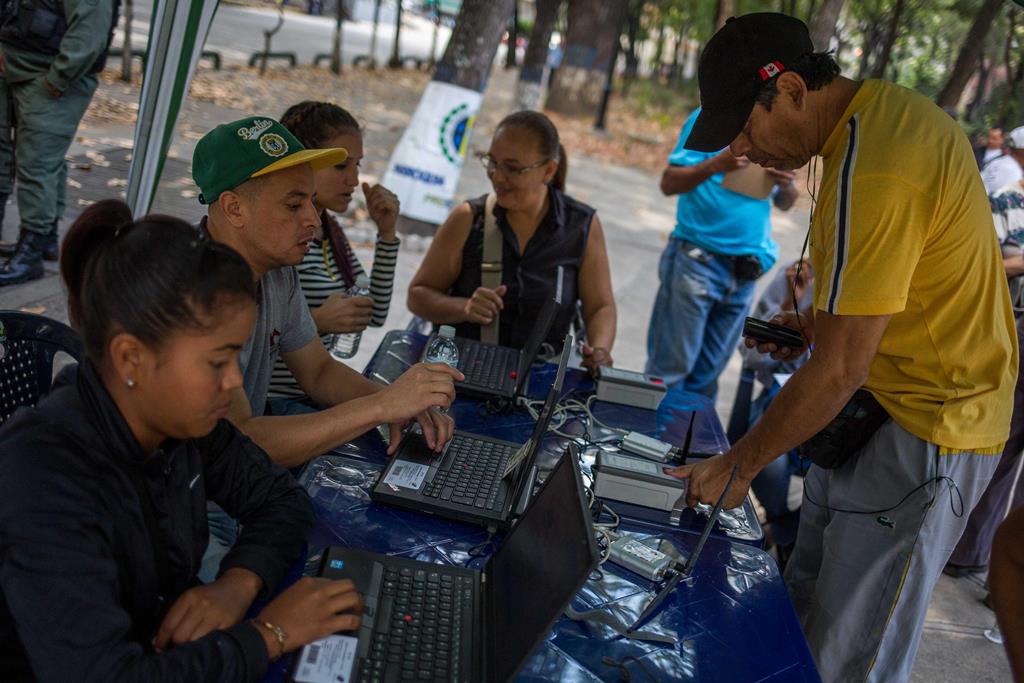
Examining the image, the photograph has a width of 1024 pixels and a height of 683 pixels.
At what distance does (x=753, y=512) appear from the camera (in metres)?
2.35

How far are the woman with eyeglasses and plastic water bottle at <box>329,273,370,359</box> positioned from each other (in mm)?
226

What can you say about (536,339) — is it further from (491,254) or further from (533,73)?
(533,73)

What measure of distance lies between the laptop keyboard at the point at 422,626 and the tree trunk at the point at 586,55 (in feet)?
43.6

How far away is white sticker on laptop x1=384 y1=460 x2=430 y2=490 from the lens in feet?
6.76

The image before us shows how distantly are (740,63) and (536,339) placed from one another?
3.39 ft

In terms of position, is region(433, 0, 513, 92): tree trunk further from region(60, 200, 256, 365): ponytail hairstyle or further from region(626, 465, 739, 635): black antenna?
region(60, 200, 256, 365): ponytail hairstyle

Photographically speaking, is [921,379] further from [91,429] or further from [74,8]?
[74,8]

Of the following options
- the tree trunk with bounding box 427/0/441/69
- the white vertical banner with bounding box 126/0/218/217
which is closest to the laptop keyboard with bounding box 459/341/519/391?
the white vertical banner with bounding box 126/0/218/217

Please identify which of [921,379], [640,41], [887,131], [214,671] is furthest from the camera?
[640,41]

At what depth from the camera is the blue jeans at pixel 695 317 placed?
14.2 feet

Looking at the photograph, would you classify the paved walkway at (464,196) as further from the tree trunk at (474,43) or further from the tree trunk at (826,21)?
the tree trunk at (826,21)

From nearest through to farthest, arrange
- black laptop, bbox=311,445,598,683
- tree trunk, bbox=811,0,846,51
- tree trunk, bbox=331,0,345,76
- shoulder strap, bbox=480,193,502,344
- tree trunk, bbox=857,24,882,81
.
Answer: black laptop, bbox=311,445,598,683, shoulder strap, bbox=480,193,502,344, tree trunk, bbox=811,0,846,51, tree trunk, bbox=331,0,345,76, tree trunk, bbox=857,24,882,81

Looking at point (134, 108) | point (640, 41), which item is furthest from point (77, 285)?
point (640, 41)

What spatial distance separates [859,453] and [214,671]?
1.75m
